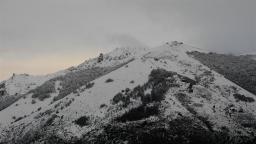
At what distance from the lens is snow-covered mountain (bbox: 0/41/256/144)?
45.3 metres

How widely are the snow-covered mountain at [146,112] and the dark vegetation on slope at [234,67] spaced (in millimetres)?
5184

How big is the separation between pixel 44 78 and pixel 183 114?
6149cm

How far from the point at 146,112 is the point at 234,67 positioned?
3772cm

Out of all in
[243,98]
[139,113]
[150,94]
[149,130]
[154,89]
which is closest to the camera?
[149,130]

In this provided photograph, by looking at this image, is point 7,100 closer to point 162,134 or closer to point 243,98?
point 162,134

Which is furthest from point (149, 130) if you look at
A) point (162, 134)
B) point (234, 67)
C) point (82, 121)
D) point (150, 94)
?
point (234, 67)

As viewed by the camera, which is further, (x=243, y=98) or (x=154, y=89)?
(x=243, y=98)

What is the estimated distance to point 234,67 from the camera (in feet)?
265

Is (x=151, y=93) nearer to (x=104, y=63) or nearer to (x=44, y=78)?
(x=104, y=63)

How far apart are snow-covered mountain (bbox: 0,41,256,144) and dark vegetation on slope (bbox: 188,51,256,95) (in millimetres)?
5184

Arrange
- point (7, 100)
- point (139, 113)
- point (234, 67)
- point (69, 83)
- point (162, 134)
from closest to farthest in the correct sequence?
point (162, 134) → point (139, 113) → point (234, 67) → point (69, 83) → point (7, 100)

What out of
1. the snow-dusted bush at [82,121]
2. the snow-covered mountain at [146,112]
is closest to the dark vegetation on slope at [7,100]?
the snow-covered mountain at [146,112]

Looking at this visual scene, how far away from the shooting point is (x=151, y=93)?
5331cm

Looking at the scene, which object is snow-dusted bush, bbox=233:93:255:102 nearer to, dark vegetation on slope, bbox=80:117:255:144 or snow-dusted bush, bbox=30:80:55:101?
dark vegetation on slope, bbox=80:117:255:144
